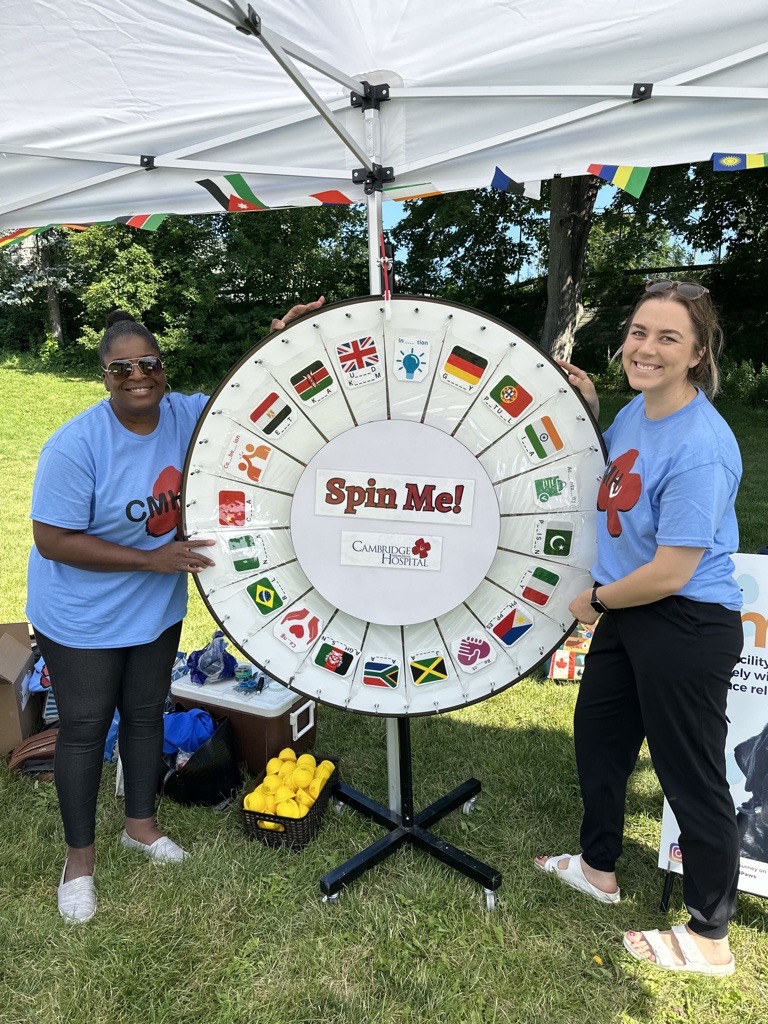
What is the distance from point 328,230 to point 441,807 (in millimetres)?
16091

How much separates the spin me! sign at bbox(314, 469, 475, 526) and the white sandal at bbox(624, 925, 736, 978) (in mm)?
1177

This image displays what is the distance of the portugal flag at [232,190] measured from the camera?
2342mm

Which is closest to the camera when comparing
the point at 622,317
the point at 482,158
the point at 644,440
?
the point at 644,440

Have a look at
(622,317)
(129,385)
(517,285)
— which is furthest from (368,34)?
(517,285)

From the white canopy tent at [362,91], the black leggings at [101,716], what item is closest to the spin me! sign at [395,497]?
the black leggings at [101,716]

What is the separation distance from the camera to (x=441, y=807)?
2.37 m

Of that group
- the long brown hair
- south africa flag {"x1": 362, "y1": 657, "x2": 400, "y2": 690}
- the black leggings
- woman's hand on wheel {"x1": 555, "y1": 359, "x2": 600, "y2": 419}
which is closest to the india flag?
woman's hand on wheel {"x1": 555, "y1": 359, "x2": 600, "y2": 419}

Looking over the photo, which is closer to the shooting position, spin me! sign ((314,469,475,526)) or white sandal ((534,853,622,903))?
spin me! sign ((314,469,475,526))

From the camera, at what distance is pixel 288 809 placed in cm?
227

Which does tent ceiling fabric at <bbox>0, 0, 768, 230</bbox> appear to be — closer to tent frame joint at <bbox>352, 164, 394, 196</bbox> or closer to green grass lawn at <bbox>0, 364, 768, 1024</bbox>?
tent frame joint at <bbox>352, 164, 394, 196</bbox>

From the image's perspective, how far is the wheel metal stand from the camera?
2.05 metres

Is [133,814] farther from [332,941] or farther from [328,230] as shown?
[328,230]


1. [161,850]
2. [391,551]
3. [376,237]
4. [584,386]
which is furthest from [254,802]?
[376,237]

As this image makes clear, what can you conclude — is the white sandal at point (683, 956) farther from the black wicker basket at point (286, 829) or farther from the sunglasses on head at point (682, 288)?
the sunglasses on head at point (682, 288)
